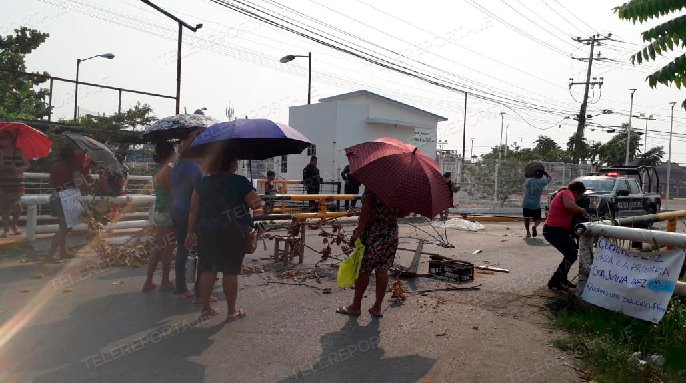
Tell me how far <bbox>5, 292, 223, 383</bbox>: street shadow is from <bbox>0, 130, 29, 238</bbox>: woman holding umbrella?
12.7 ft

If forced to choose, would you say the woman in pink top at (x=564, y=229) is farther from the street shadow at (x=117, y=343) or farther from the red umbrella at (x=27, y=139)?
the red umbrella at (x=27, y=139)

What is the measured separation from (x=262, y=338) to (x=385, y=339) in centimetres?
116

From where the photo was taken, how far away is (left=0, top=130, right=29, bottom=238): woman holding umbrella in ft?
28.5

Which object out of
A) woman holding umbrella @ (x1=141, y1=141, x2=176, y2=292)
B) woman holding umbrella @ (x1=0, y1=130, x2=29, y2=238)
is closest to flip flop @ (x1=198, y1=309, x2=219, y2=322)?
woman holding umbrella @ (x1=141, y1=141, x2=176, y2=292)

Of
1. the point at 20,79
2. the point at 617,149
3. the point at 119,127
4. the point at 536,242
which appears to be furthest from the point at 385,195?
the point at 617,149

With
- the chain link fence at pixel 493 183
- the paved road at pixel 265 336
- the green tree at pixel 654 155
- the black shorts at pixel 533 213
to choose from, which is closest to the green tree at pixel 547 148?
the green tree at pixel 654 155

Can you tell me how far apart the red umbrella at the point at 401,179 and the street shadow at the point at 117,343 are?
208 centimetres

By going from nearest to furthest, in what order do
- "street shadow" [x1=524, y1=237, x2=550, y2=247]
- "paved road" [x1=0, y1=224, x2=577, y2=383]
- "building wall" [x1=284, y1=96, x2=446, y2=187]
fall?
1. "paved road" [x1=0, y1=224, x2=577, y2=383]
2. "street shadow" [x1=524, y1=237, x2=550, y2=247]
3. "building wall" [x1=284, y1=96, x2=446, y2=187]

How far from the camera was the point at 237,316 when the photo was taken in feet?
18.4

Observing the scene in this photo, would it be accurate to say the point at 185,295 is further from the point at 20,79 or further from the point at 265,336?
the point at 20,79

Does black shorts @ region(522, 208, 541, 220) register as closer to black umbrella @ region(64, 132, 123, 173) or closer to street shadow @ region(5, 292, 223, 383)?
black umbrella @ region(64, 132, 123, 173)

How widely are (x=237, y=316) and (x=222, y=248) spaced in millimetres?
795

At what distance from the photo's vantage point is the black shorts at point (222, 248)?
5293mm

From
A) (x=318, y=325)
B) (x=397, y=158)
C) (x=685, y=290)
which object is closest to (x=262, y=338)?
(x=318, y=325)
